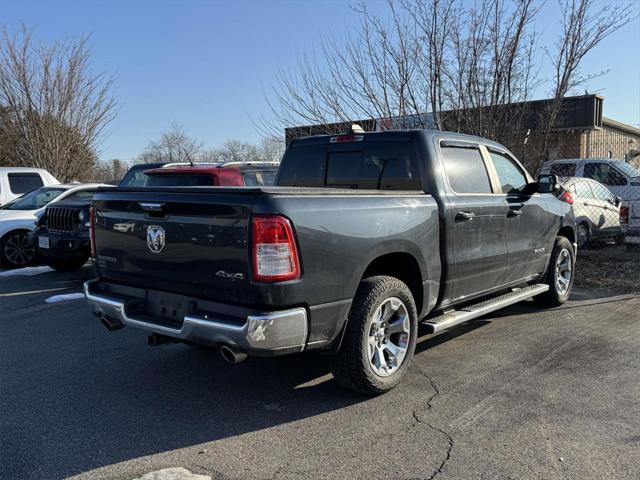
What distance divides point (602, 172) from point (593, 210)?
2.22 m

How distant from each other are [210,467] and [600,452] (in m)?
2.32

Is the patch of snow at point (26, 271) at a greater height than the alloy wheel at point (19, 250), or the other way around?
the alloy wheel at point (19, 250)

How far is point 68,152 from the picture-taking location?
70.3 feet

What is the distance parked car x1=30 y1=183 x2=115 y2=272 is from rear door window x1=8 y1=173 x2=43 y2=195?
14.2 ft

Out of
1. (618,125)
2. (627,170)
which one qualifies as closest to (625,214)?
(627,170)

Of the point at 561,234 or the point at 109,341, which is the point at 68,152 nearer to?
the point at 109,341

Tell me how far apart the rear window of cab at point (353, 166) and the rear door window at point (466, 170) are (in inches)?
15.6

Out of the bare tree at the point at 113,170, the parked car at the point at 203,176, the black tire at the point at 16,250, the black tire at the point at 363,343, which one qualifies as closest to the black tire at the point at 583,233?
the parked car at the point at 203,176

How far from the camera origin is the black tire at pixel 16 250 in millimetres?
10328

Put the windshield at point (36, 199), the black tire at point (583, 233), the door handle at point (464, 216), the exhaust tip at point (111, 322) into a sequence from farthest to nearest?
the black tire at point (583, 233)
the windshield at point (36, 199)
the door handle at point (464, 216)
the exhaust tip at point (111, 322)

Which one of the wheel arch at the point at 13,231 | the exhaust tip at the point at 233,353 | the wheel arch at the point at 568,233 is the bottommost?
the exhaust tip at the point at 233,353

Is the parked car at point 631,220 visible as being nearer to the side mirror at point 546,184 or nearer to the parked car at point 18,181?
the side mirror at point 546,184

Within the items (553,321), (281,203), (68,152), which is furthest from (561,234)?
(68,152)

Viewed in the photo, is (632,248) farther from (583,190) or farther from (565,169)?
(565,169)
